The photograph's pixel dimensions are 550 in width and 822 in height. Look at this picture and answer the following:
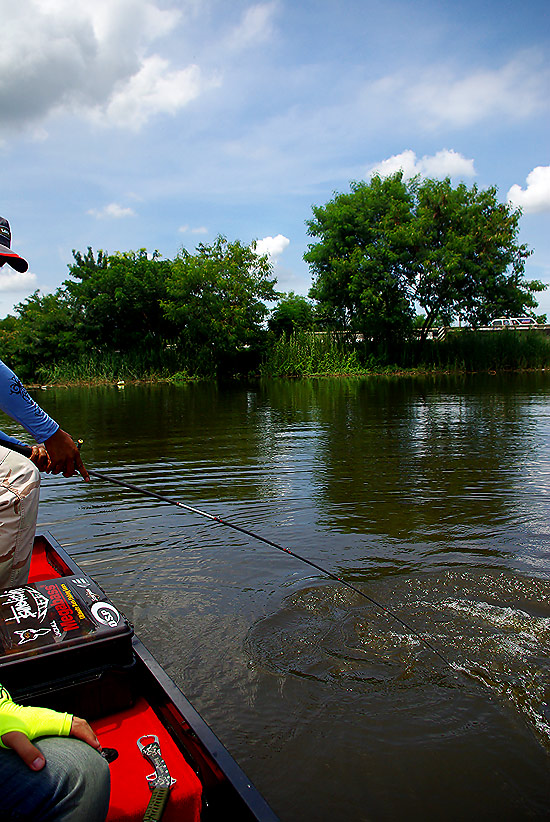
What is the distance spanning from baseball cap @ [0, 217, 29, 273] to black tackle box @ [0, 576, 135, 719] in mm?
1251

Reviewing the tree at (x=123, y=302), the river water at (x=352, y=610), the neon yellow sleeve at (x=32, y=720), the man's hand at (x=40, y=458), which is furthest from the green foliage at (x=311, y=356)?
the neon yellow sleeve at (x=32, y=720)

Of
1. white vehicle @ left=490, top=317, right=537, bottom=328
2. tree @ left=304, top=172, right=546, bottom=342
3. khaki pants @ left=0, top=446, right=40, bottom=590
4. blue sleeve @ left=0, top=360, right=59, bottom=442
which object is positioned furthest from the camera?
white vehicle @ left=490, top=317, right=537, bottom=328

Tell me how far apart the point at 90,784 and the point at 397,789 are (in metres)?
1.36

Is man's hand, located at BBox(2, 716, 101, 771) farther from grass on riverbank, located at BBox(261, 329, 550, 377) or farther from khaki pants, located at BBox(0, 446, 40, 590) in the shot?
grass on riverbank, located at BBox(261, 329, 550, 377)

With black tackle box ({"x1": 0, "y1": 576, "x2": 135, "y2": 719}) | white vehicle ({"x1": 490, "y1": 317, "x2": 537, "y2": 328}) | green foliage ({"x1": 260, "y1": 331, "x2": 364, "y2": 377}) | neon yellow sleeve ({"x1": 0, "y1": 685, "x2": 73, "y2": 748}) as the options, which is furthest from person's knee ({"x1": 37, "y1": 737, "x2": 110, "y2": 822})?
white vehicle ({"x1": 490, "y1": 317, "x2": 537, "y2": 328})

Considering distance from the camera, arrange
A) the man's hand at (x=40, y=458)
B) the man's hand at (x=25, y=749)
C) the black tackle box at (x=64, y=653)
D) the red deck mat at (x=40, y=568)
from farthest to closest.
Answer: the red deck mat at (x=40, y=568) → the man's hand at (x=40, y=458) → the black tackle box at (x=64, y=653) → the man's hand at (x=25, y=749)

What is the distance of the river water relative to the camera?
230cm

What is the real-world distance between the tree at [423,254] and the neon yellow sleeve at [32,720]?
30159mm

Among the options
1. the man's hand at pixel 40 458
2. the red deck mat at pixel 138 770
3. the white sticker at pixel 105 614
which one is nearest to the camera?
the red deck mat at pixel 138 770

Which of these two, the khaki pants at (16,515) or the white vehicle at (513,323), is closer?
the khaki pants at (16,515)

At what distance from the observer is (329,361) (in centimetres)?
3162

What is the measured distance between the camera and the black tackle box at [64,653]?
1.81 metres

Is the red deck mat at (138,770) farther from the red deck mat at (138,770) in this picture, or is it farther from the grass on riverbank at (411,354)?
the grass on riverbank at (411,354)

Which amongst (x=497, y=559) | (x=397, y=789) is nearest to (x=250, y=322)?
(x=497, y=559)
